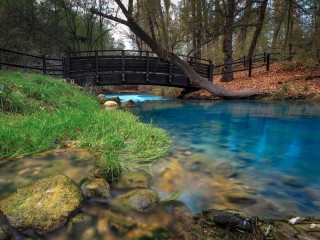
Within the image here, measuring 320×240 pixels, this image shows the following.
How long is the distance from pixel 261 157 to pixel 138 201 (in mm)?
2731

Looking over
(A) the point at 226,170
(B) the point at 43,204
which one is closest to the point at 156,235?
(B) the point at 43,204

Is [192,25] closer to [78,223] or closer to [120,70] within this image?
[120,70]

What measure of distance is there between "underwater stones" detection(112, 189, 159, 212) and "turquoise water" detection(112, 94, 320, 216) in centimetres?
39

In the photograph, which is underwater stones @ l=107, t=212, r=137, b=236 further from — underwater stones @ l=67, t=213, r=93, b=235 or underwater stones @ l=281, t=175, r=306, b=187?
underwater stones @ l=281, t=175, r=306, b=187

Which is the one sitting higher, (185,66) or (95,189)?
(185,66)

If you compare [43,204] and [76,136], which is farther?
[76,136]

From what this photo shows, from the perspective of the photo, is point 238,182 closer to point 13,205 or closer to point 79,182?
point 79,182

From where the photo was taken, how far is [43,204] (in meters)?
2.46

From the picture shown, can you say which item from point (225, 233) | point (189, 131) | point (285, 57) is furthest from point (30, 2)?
point (225, 233)

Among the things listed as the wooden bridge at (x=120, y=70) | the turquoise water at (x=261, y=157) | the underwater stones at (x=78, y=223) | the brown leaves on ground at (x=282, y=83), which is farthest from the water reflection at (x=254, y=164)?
the wooden bridge at (x=120, y=70)

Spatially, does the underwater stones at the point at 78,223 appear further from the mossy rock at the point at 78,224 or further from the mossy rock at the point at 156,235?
the mossy rock at the point at 156,235

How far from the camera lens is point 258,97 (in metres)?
14.6

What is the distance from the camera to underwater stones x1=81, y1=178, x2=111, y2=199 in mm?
2826

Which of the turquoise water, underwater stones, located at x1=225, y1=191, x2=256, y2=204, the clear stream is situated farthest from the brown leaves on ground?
underwater stones, located at x1=225, y1=191, x2=256, y2=204
